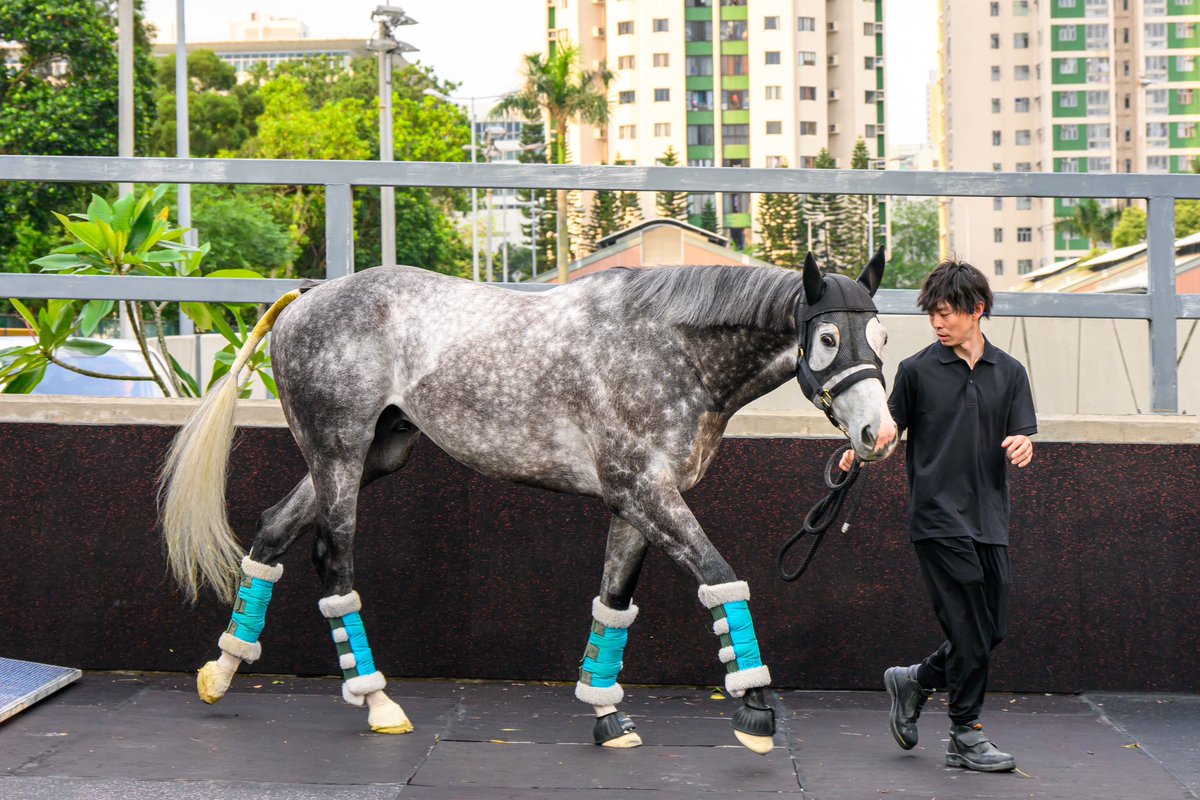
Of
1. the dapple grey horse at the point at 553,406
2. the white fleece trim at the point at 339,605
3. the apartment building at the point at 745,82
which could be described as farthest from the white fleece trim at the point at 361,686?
the apartment building at the point at 745,82

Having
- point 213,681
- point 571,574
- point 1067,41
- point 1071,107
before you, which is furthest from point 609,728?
point 1067,41

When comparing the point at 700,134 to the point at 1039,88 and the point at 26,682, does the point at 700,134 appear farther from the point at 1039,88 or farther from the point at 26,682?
the point at 26,682

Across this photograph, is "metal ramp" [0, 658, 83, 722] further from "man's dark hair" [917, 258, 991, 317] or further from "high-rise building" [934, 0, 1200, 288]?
"high-rise building" [934, 0, 1200, 288]

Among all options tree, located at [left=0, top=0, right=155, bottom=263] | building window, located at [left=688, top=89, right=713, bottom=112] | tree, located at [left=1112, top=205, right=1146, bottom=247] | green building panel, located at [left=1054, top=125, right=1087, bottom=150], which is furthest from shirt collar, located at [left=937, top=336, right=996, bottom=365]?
green building panel, located at [left=1054, top=125, right=1087, bottom=150]

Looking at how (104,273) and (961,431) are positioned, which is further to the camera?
(104,273)

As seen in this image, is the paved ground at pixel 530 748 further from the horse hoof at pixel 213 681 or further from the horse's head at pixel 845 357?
the horse's head at pixel 845 357

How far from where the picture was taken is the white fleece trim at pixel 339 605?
530cm

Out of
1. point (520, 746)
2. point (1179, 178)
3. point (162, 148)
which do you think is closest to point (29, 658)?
point (520, 746)

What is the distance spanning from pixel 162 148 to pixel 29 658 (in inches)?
2243

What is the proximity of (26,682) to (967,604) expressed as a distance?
3.75 meters

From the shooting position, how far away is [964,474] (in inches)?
188

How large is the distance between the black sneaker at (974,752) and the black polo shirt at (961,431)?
69cm

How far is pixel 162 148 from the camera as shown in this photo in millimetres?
59500

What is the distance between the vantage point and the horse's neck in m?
4.89
